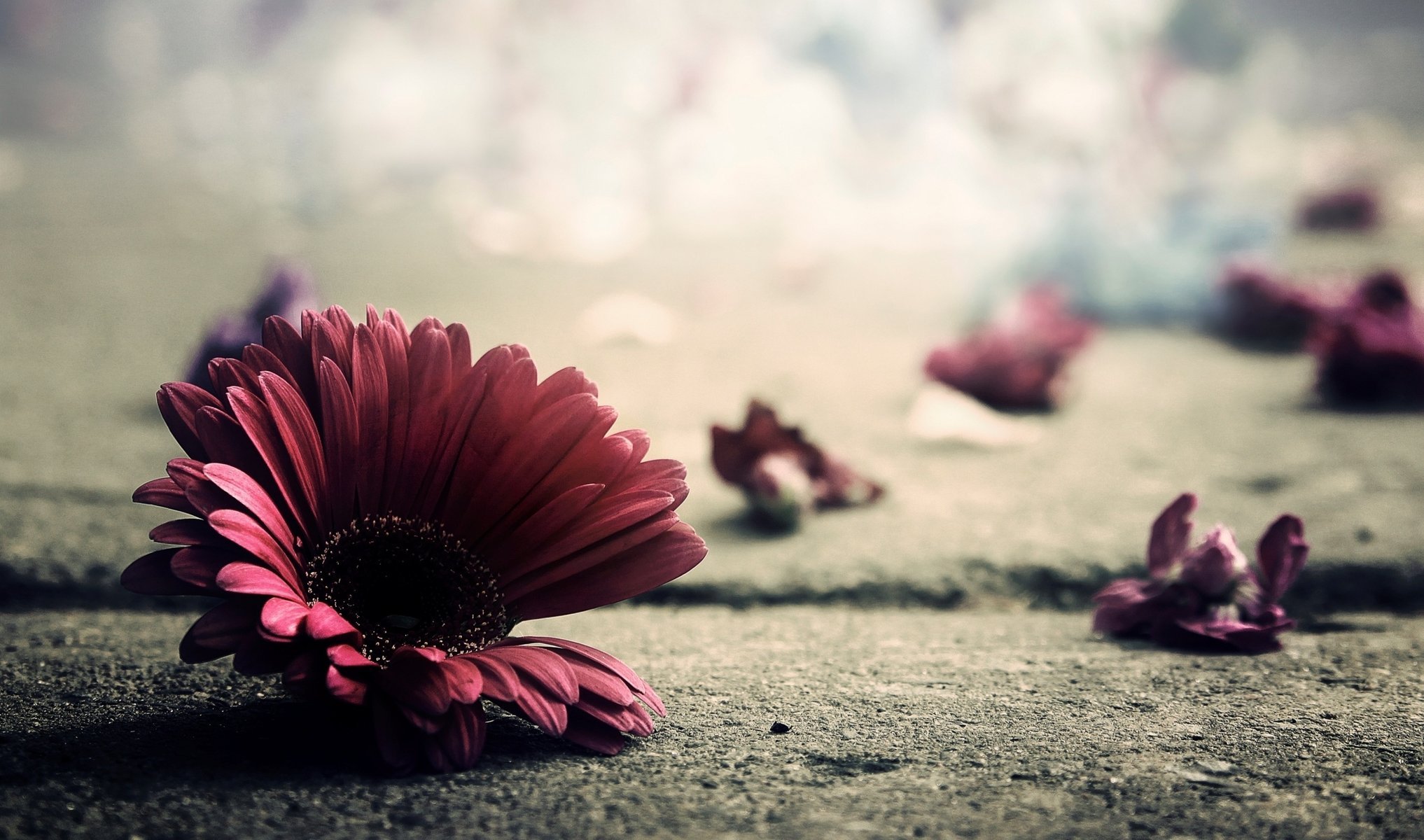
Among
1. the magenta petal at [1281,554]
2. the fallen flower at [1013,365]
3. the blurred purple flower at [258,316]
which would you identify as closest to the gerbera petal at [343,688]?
the magenta petal at [1281,554]

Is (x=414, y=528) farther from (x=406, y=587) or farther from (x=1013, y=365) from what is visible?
(x=1013, y=365)

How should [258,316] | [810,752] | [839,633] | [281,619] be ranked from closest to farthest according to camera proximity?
[281,619] < [810,752] < [839,633] < [258,316]

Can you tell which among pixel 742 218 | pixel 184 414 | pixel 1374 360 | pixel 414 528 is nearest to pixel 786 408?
pixel 1374 360

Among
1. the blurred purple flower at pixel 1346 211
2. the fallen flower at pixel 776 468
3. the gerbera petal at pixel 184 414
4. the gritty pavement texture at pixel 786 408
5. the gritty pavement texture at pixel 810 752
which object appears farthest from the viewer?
the blurred purple flower at pixel 1346 211

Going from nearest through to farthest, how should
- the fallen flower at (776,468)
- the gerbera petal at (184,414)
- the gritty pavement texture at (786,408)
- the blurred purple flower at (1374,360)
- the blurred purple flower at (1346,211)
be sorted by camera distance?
the gerbera petal at (184,414)
the gritty pavement texture at (786,408)
the fallen flower at (776,468)
the blurred purple flower at (1374,360)
the blurred purple flower at (1346,211)

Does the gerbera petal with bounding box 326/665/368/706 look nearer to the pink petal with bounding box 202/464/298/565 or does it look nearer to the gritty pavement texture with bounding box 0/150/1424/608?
the pink petal with bounding box 202/464/298/565

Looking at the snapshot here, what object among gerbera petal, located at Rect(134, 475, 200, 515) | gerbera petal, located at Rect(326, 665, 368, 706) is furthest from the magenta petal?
gerbera petal, located at Rect(134, 475, 200, 515)

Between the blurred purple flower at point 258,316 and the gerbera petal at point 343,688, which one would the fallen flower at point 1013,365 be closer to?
the blurred purple flower at point 258,316
